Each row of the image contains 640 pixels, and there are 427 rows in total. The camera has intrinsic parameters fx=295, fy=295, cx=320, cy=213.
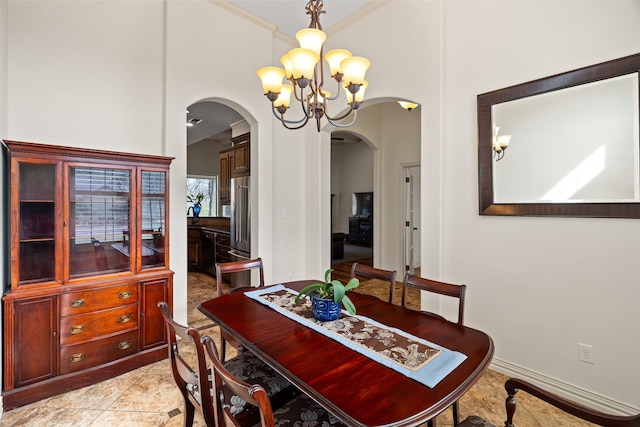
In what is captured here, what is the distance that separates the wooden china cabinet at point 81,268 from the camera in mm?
2088

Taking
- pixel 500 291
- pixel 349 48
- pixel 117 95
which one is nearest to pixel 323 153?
pixel 349 48

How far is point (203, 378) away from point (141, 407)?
1.28 m

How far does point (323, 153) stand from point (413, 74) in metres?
1.59

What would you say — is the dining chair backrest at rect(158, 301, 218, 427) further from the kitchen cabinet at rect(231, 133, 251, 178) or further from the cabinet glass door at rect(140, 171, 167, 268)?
the kitchen cabinet at rect(231, 133, 251, 178)

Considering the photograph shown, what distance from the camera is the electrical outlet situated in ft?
6.98

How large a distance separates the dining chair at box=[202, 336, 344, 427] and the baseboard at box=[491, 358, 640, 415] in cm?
198

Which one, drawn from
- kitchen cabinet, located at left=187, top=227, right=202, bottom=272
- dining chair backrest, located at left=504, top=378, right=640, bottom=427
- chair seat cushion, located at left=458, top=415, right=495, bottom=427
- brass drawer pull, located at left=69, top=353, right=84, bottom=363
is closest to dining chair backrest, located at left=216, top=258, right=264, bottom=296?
brass drawer pull, located at left=69, top=353, right=84, bottom=363

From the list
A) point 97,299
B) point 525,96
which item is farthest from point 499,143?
point 97,299

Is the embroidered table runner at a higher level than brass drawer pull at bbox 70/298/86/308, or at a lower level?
higher

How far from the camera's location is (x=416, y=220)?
19.4 ft

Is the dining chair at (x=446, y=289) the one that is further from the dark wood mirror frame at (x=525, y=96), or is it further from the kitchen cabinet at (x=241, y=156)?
the kitchen cabinet at (x=241, y=156)

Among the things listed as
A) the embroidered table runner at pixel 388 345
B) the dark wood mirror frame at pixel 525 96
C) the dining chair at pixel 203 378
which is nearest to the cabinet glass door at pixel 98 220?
the dining chair at pixel 203 378

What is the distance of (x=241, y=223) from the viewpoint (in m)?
4.27

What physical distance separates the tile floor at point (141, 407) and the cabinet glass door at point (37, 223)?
902 mm
